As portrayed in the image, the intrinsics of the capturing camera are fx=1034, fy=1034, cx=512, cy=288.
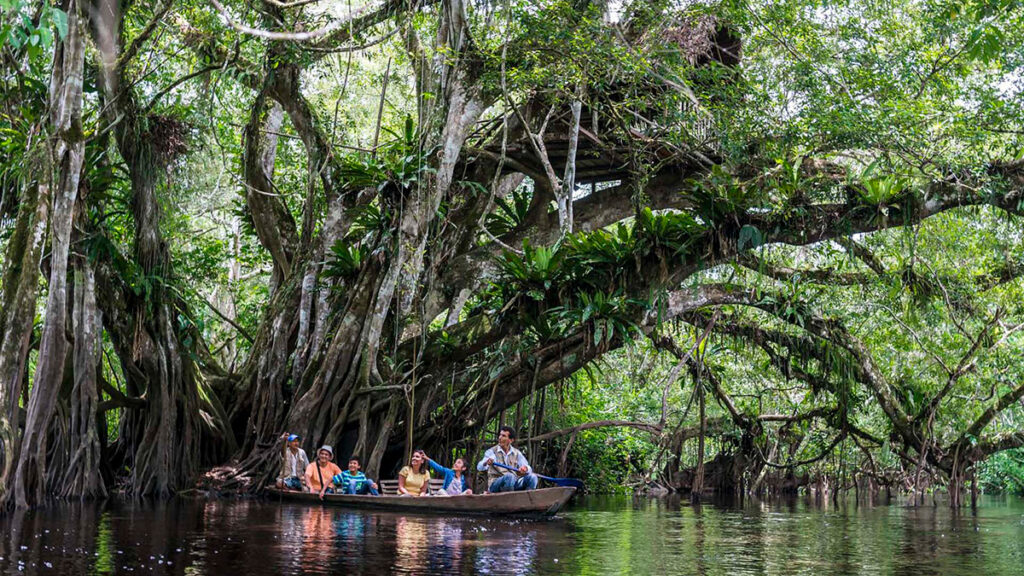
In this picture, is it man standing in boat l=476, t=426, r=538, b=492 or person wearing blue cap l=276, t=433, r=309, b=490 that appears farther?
person wearing blue cap l=276, t=433, r=309, b=490

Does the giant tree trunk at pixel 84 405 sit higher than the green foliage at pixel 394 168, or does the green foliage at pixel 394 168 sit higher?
the green foliage at pixel 394 168

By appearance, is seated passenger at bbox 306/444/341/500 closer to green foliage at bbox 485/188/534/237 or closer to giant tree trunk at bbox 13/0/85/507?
giant tree trunk at bbox 13/0/85/507

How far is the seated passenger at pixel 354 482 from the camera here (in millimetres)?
10305

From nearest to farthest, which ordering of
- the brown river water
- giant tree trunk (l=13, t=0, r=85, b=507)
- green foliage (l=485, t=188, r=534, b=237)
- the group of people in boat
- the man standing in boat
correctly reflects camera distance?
the brown river water < giant tree trunk (l=13, t=0, r=85, b=507) < the man standing in boat < the group of people in boat < green foliage (l=485, t=188, r=534, b=237)

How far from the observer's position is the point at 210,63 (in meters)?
11.6

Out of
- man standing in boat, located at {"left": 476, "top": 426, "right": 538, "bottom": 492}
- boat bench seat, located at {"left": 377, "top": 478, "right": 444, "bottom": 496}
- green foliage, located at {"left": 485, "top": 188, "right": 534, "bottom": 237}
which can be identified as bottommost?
boat bench seat, located at {"left": 377, "top": 478, "right": 444, "bottom": 496}

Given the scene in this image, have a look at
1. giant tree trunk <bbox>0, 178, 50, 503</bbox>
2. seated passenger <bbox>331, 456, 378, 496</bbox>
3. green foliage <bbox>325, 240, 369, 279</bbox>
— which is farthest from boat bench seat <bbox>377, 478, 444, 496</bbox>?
giant tree trunk <bbox>0, 178, 50, 503</bbox>

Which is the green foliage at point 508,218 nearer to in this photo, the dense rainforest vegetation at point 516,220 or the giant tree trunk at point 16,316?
the dense rainforest vegetation at point 516,220

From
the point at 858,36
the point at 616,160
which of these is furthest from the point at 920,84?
the point at 616,160

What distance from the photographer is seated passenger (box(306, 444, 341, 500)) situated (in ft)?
34.5

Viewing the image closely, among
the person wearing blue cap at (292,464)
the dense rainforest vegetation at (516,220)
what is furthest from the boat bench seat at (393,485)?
the person wearing blue cap at (292,464)

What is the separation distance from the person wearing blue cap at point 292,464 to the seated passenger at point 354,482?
0.50 m

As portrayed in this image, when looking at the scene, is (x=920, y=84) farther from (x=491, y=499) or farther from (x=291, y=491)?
(x=291, y=491)

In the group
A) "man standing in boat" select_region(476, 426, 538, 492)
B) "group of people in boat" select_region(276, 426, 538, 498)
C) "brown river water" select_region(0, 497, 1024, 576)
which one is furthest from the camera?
"group of people in boat" select_region(276, 426, 538, 498)
